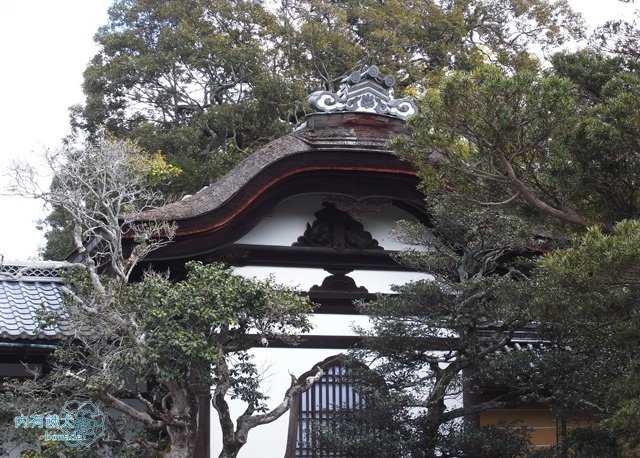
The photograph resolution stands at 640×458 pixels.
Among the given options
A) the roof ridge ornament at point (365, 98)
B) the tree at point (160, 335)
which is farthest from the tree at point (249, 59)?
the tree at point (160, 335)

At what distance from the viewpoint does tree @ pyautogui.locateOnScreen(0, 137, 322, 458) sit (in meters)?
8.22

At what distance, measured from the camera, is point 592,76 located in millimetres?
8391

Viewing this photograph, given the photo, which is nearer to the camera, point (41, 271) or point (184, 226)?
point (184, 226)

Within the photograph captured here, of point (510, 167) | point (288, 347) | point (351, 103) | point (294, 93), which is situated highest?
point (294, 93)

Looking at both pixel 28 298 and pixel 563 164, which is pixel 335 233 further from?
pixel 563 164

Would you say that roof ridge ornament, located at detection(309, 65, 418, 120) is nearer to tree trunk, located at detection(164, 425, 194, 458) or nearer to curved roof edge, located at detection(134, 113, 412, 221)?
curved roof edge, located at detection(134, 113, 412, 221)

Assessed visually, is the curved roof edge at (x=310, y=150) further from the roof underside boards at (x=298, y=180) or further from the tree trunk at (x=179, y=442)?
the tree trunk at (x=179, y=442)

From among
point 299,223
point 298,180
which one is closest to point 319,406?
point 299,223

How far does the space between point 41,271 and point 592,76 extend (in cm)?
674

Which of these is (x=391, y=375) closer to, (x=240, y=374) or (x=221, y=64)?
(x=240, y=374)

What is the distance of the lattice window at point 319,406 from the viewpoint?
11016mm

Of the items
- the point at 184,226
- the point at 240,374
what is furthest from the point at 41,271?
the point at 240,374

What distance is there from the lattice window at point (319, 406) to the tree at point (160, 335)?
2.12 meters

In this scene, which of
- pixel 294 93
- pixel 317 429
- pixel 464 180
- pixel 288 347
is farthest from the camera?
pixel 294 93
